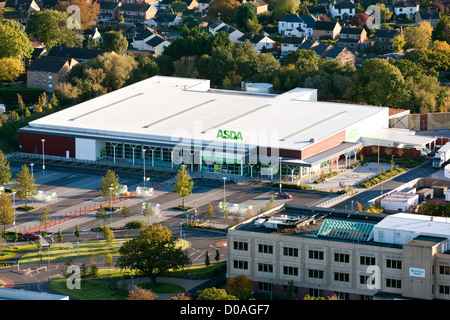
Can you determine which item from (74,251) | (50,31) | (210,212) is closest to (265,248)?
(210,212)

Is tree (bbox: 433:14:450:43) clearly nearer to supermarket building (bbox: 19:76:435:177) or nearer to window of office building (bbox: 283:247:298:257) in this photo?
supermarket building (bbox: 19:76:435:177)

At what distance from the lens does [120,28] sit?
19225cm

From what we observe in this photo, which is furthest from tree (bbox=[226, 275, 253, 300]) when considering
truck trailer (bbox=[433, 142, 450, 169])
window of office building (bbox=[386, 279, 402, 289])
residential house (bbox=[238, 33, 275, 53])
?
residential house (bbox=[238, 33, 275, 53])

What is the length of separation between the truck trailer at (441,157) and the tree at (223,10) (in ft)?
286

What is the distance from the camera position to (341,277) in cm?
7400

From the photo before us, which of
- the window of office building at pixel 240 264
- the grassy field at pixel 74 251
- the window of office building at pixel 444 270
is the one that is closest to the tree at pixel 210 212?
the grassy field at pixel 74 251

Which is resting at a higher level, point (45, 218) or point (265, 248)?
point (265, 248)

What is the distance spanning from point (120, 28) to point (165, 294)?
121m

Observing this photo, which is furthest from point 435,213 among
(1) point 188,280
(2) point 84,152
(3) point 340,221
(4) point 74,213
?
(2) point 84,152

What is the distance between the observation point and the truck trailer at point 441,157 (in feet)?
367

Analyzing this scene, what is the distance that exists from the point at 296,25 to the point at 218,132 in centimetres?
7636

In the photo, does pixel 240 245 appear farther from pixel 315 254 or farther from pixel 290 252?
pixel 315 254

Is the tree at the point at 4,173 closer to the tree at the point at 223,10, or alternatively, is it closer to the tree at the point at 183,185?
the tree at the point at 183,185
